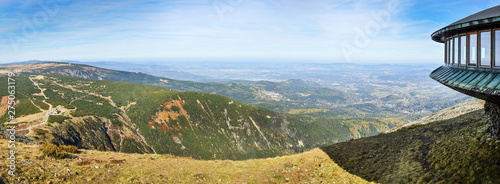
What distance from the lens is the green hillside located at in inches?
3388

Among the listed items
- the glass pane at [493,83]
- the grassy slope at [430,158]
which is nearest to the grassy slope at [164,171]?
the grassy slope at [430,158]

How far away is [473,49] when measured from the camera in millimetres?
12477

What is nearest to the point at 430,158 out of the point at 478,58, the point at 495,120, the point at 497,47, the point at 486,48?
the point at 495,120

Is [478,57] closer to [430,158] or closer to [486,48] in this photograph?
[486,48]

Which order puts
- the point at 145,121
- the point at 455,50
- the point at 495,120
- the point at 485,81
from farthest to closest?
the point at 145,121, the point at 495,120, the point at 455,50, the point at 485,81

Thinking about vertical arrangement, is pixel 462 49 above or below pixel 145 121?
above

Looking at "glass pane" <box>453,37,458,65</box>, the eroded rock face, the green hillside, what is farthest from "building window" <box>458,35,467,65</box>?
the green hillside

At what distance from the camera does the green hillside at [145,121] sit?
8606cm

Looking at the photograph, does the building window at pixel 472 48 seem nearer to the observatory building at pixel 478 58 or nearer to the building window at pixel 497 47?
the observatory building at pixel 478 58

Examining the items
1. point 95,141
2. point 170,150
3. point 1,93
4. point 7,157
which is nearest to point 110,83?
point 1,93

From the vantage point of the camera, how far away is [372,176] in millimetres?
17625

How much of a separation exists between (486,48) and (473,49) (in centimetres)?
92

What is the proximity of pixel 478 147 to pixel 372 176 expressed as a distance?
690 cm

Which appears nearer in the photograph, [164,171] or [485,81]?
[485,81]
